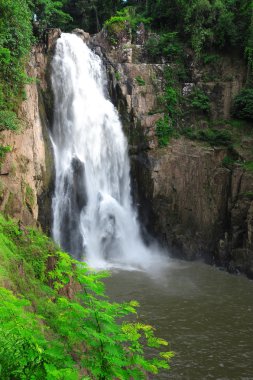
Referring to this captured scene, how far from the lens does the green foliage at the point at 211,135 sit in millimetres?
21391

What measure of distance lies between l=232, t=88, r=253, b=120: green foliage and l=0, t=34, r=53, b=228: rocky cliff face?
1111 centimetres

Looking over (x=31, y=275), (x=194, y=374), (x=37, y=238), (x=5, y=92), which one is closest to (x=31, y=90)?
(x=5, y=92)

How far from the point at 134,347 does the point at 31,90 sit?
13.5m

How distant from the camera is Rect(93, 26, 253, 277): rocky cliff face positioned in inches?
752

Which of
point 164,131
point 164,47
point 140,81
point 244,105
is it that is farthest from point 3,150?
point 164,47

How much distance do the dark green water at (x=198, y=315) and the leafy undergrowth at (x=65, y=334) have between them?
5189 mm

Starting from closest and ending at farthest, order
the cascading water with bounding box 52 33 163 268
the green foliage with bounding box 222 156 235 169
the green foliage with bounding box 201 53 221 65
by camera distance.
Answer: the cascading water with bounding box 52 33 163 268, the green foliage with bounding box 222 156 235 169, the green foliage with bounding box 201 53 221 65

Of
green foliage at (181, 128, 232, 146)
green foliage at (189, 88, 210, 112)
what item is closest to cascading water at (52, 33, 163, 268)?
green foliage at (181, 128, 232, 146)

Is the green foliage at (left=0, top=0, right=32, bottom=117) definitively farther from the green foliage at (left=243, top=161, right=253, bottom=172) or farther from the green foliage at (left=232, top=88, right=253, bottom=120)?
the green foliage at (left=232, top=88, right=253, bottom=120)

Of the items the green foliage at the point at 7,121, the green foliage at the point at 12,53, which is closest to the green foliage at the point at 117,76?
the green foliage at the point at 12,53

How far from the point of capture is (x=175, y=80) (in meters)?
24.2

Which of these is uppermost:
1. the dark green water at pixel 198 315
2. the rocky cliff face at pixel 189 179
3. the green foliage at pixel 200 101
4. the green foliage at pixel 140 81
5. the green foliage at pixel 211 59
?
the green foliage at pixel 211 59

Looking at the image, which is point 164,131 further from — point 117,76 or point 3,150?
point 3,150

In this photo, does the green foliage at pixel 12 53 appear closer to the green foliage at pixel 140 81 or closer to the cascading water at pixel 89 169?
the cascading water at pixel 89 169
